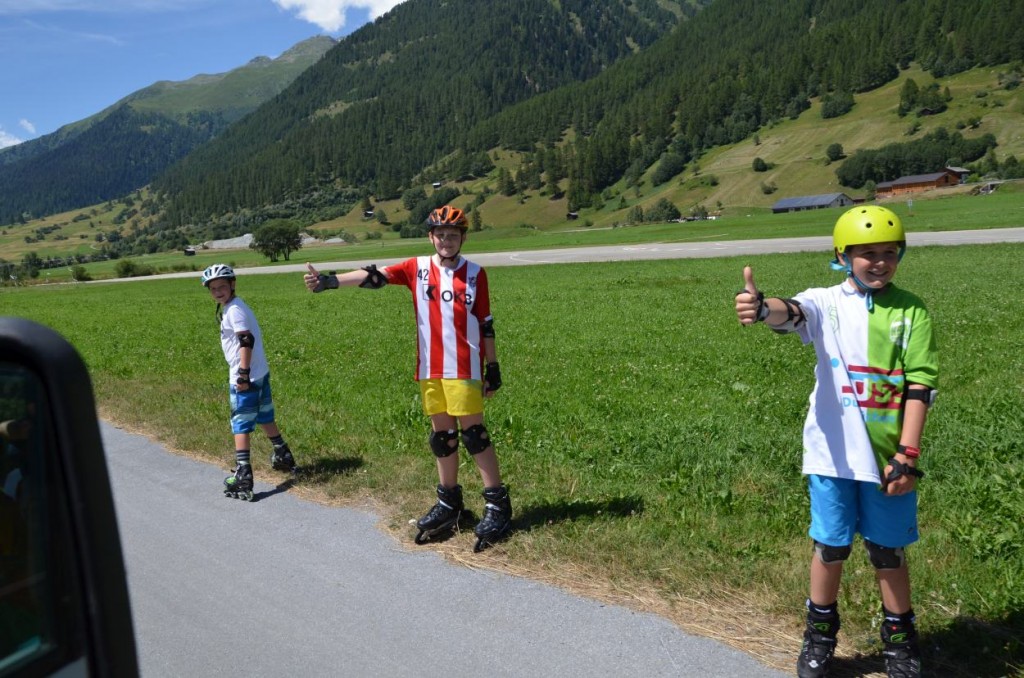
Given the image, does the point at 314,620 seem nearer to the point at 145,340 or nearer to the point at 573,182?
the point at 145,340

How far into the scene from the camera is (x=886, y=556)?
13.0 feet

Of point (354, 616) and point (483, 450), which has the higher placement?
point (483, 450)

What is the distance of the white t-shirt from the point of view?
754 centimetres

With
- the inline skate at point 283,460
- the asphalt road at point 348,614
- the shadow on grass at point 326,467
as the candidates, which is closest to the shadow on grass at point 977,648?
the asphalt road at point 348,614

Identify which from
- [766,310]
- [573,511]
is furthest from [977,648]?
[573,511]

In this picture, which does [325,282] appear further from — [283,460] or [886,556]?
[886,556]

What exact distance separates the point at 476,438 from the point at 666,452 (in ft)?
8.38

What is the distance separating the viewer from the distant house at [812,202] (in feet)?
430

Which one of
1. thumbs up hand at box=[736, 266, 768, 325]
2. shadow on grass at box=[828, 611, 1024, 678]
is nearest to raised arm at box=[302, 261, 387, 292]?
thumbs up hand at box=[736, 266, 768, 325]

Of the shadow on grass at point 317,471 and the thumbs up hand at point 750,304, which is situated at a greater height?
the thumbs up hand at point 750,304

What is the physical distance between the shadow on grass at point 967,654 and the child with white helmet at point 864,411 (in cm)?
21

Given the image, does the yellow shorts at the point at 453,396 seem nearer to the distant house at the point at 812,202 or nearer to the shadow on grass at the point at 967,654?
the shadow on grass at the point at 967,654

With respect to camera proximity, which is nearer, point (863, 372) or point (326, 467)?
point (863, 372)

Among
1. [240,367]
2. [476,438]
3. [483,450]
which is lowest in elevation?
[483,450]
